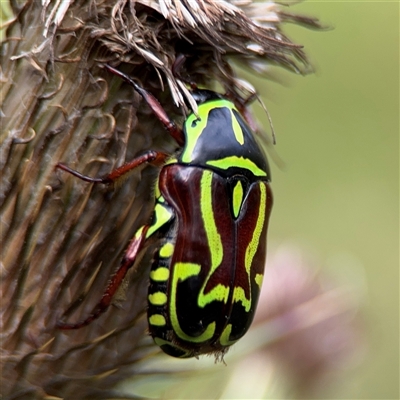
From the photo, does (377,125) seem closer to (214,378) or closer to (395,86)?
(395,86)

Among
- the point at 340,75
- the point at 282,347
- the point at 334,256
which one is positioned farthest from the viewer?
the point at 340,75

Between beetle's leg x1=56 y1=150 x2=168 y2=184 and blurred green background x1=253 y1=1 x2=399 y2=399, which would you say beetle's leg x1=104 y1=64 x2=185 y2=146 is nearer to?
beetle's leg x1=56 y1=150 x2=168 y2=184

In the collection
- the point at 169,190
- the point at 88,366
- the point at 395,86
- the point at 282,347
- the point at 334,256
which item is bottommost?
the point at 334,256

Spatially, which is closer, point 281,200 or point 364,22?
point 281,200

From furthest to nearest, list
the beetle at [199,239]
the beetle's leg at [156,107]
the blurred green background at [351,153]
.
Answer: the blurred green background at [351,153] → the beetle's leg at [156,107] → the beetle at [199,239]

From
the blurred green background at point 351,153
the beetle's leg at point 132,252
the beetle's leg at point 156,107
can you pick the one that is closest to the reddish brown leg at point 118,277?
the beetle's leg at point 132,252

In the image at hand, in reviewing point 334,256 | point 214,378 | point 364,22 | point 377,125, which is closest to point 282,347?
A: point 214,378

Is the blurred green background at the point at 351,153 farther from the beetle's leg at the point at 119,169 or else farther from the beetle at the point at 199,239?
the beetle's leg at the point at 119,169
